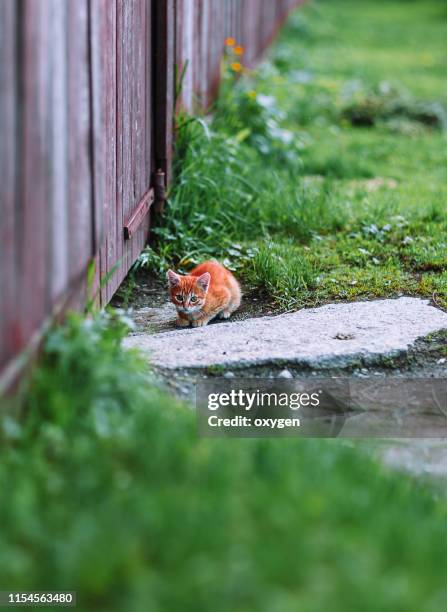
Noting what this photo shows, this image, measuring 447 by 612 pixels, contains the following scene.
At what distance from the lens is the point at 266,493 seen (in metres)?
3.00

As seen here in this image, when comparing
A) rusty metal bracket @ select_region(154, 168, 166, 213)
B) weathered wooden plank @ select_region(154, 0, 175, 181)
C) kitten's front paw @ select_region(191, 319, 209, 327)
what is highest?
weathered wooden plank @ select_region(154, 0, 175, 181)

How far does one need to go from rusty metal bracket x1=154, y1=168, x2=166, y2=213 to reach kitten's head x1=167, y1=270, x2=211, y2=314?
115 cm

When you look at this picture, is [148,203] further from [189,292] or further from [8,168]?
[8,168]

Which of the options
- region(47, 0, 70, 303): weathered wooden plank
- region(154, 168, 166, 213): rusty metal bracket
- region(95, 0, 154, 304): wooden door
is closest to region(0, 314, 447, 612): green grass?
region(47, 0, 70, 303): weathered wooden plank

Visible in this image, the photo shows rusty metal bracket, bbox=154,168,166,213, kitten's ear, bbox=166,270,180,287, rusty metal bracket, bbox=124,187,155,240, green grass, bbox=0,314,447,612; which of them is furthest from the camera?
rusty metal bracket, bbox=154,168,166,213

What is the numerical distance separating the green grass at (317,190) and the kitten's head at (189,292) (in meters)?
0.54

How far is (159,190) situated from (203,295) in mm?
1354

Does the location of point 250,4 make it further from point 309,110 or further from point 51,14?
point 51,14

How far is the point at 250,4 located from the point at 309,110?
2.70 m

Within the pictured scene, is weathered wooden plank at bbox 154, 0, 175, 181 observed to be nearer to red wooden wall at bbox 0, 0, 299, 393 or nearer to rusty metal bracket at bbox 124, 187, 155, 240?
red wooden wall at bbox 0, 0, 299, 393

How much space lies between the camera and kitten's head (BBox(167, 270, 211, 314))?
17.1 ft

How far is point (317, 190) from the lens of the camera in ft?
24.9

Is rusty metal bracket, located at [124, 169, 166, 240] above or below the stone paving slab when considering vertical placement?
above

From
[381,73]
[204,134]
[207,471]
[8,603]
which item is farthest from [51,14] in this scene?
[381,73]
